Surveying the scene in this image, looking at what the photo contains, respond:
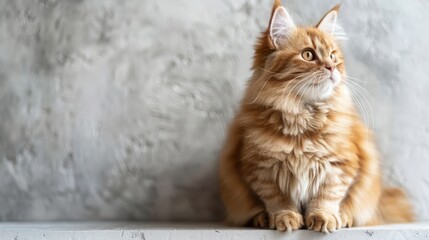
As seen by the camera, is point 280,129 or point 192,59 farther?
point 192,59

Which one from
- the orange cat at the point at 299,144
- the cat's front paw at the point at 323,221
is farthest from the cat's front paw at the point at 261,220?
the cat's front paw at the point at 323,221

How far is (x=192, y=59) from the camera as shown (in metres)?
1.77

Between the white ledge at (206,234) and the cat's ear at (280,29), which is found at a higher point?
the cat's ear at (280,29)

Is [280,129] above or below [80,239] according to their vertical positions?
above

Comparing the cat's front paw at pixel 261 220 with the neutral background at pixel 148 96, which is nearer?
the cat's front paw at pixel 261 220

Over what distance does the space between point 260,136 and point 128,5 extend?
2.48 feet

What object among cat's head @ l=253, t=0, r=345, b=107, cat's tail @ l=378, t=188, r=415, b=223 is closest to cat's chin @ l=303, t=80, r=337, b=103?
cat's head @ l=253, t=0, r=345, b=107

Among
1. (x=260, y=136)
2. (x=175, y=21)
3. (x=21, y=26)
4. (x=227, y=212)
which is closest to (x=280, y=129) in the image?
(x=260, y=136)

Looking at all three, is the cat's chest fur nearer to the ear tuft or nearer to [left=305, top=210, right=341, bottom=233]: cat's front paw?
[left=305, top=210, right=341, bottom=233]: cat's front paw

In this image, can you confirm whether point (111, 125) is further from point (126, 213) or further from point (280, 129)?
point (280, 129)

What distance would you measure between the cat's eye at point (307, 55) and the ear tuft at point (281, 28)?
0.26 ft

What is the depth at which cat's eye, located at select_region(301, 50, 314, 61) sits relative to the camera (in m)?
1.36

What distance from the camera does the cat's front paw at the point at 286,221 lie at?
125 centimetres

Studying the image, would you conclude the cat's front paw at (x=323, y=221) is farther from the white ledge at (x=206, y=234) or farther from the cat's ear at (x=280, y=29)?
the cat's ear at (x=280, y=29)
